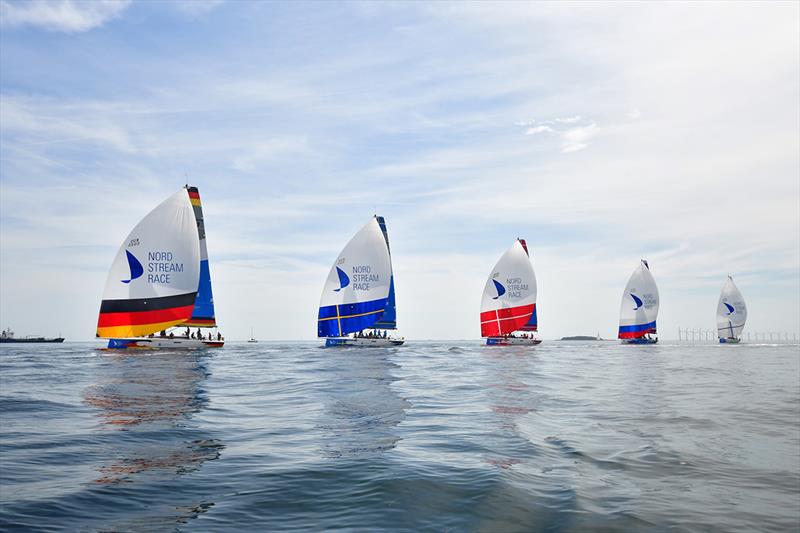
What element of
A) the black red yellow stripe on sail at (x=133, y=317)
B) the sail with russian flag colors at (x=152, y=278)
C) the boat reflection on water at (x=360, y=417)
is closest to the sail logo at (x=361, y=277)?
the sail with russian flag colors at (x=152, y=278)

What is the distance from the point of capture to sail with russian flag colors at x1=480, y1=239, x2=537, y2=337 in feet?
263

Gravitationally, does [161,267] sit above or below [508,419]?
above

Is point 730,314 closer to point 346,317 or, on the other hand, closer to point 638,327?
point 638,327

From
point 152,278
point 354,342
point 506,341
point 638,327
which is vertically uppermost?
point 152,278

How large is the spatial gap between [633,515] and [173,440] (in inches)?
340

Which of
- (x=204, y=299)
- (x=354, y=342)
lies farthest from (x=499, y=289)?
(x=204, y=299)

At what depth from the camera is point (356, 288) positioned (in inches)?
2569

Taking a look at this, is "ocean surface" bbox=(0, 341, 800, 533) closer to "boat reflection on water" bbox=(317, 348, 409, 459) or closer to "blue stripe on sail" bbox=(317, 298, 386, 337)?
"boat reflection on water" bbox=(317, 348, 409, 459)

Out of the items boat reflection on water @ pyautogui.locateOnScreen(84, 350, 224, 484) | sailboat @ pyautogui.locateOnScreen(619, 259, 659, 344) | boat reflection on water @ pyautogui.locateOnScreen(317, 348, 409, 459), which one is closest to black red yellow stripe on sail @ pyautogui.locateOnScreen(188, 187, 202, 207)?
boat reflection on water @ pyautogui.locateOnScreen(84, 350, 224, 484)

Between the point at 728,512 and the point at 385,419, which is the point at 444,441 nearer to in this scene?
the point at 385,419

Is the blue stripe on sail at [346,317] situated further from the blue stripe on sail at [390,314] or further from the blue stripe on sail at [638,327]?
the blue stripe on sail at [638,327]

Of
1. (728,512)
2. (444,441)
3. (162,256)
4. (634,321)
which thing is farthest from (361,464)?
(634,321)

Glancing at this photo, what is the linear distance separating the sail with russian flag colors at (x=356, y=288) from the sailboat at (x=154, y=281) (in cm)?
1616

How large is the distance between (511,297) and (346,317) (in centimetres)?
2624
